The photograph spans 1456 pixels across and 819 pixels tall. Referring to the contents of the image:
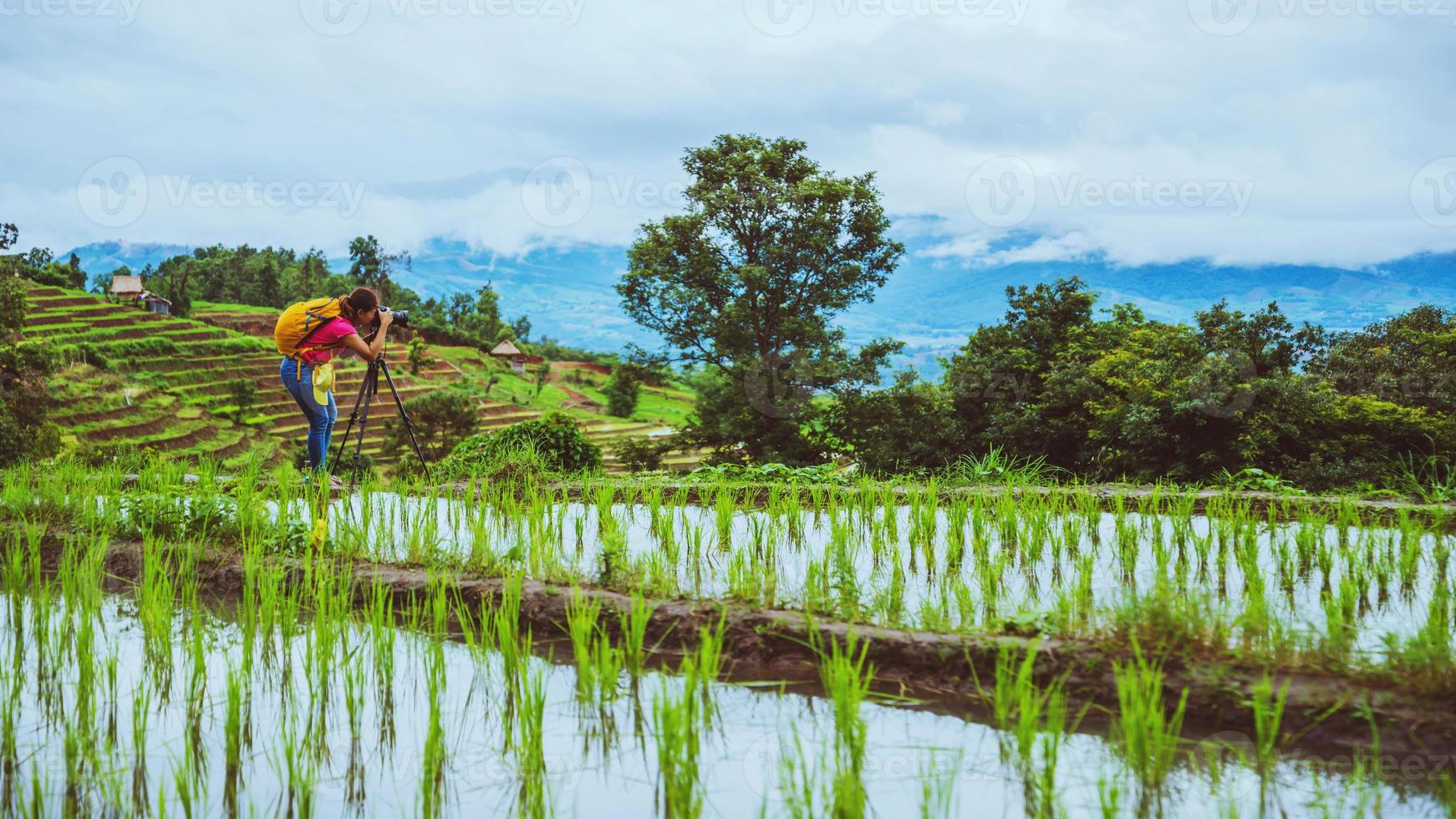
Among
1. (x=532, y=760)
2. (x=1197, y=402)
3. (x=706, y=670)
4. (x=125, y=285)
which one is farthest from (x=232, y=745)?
(x=125, y=285)

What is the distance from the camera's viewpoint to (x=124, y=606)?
13.0 feet

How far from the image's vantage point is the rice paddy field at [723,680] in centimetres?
231

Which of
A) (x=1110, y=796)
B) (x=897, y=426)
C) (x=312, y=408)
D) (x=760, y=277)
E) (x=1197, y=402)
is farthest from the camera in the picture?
(x=760, y=277)

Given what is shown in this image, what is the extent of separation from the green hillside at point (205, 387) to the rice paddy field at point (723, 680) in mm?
20297

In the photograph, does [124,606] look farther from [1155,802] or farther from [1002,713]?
[1155,802]

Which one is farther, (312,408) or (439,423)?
(439,423)

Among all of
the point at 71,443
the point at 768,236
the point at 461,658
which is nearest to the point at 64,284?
the point at 71,443

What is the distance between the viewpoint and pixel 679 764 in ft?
7.47

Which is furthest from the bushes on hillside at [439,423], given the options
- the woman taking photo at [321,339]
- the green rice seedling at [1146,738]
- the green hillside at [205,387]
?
the green rice seedling at [1146,738]

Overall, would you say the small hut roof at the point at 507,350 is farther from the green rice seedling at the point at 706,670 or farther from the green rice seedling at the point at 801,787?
the green rice seedling at the point at 801,787

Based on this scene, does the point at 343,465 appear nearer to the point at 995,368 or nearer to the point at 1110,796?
the point at 995,368

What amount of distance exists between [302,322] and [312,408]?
552 mm

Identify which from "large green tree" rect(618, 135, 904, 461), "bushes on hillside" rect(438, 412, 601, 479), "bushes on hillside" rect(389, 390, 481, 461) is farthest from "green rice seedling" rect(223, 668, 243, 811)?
"bushes on hillside" rect(389, 390, 481, 461)

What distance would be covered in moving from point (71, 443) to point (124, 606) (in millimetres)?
23686
